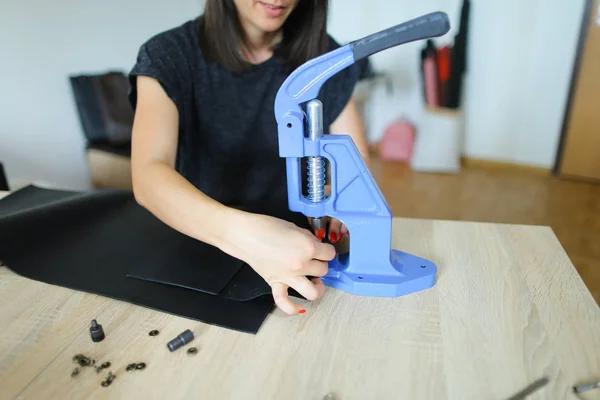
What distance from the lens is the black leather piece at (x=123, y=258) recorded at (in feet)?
2.29

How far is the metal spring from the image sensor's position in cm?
70

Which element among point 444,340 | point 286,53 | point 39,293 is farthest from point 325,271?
point 286,53

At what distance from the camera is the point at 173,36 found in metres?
1.01

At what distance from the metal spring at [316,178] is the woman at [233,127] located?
2.4 inches

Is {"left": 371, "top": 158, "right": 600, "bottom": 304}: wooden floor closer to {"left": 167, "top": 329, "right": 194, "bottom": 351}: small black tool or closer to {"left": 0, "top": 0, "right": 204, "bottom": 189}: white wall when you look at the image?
{"left": 0, "top": 0, "right": 204, "bottom": 189}: white wall

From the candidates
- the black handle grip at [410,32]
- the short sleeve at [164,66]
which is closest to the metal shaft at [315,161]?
the black handle grip at [410,32]

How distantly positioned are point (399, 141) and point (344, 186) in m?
2.53

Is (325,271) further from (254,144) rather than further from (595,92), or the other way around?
(595,92)

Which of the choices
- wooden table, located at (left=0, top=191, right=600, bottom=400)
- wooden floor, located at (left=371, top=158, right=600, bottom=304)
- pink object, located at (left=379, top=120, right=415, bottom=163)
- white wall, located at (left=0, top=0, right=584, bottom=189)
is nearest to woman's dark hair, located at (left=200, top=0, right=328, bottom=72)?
wooden table, located at (left=0, top=191, right=600, bottom=400)

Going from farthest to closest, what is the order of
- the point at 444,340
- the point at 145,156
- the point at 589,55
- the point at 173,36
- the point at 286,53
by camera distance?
the point at 589,55, the point at 286,53, the point at 173,36, the point at 145,156, the point at 444,340

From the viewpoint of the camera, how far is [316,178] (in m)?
0.70

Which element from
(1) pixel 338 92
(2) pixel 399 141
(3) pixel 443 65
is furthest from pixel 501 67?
(1) pixel 338 92

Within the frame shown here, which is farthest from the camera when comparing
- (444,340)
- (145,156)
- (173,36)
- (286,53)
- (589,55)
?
(589,55)

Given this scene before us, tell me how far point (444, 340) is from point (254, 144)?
0.70 meters
